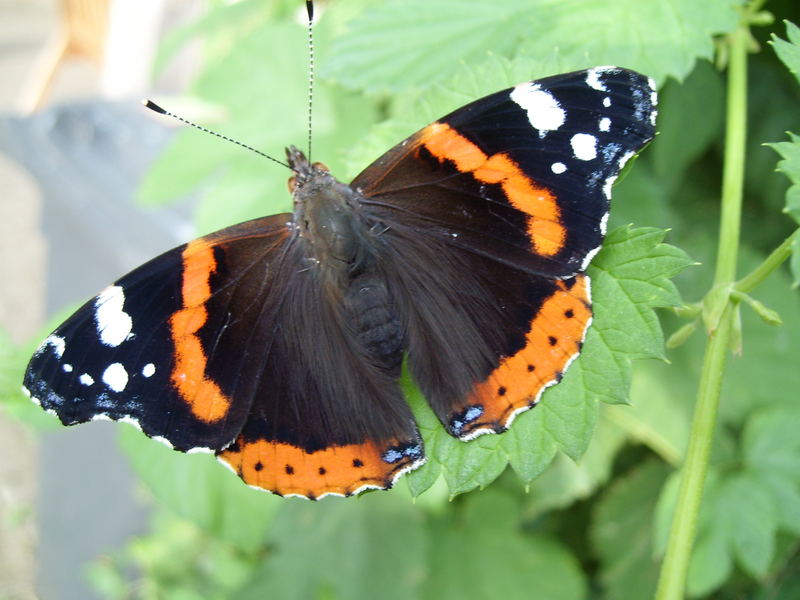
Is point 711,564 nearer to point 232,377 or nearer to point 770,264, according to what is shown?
point 770,264

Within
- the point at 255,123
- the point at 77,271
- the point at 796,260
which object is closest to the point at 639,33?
the point at 796,260

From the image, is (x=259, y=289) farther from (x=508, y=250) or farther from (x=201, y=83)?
(x=201, y=83)

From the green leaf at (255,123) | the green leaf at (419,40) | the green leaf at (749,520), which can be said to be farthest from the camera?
the green leaf at (255,123)

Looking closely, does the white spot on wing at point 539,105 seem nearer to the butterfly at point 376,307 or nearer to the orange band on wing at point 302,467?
the butterfly at point 376,307

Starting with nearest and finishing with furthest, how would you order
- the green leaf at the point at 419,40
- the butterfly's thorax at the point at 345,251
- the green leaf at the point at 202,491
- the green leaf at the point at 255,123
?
the butterfly's thorax at the point at 345,251 < the green leaf at the point at 419,40 < the green leaf at the point at 202,491 < the green leaf at the point at 255,123

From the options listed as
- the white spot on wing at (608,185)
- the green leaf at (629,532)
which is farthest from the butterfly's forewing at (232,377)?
the green leaf at (629,532)
